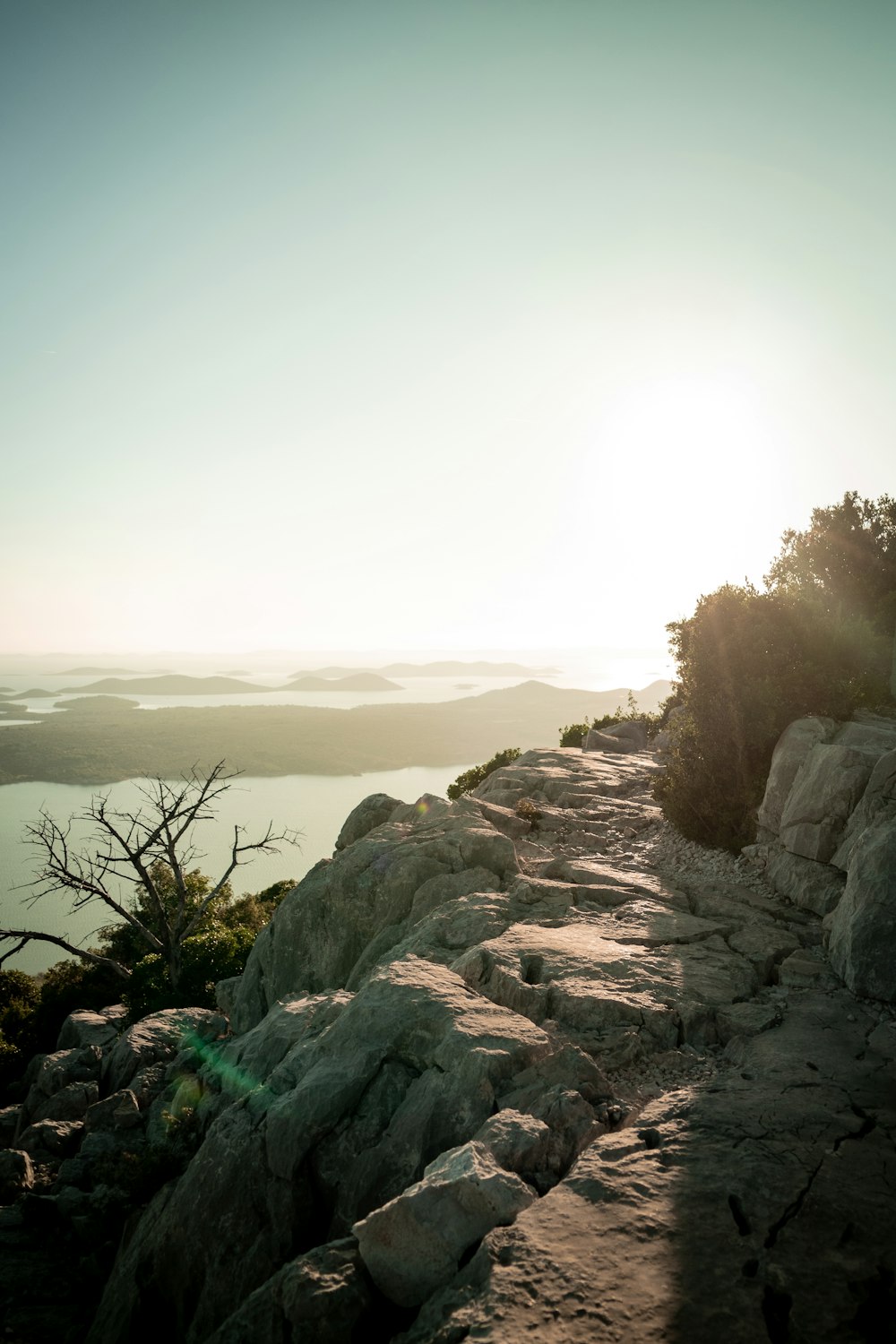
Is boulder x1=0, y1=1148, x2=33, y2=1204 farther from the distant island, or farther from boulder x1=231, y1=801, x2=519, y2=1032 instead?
the distant island

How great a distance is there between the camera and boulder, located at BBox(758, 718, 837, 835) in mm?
13617

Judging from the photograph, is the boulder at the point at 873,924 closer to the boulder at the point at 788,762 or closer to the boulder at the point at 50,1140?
the boulder at the point at 788,762

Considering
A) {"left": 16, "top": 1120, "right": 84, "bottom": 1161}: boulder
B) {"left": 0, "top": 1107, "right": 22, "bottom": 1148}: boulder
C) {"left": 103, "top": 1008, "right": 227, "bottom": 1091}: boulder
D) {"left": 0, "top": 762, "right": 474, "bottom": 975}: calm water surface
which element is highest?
{"left": 103, "top": 1008, "right": 227, "bottom": 1091}: boulder

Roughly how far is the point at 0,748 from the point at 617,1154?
130 m

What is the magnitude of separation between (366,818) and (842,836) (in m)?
12.3

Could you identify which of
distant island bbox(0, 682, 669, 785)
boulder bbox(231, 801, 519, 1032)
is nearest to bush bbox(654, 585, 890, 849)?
boulder bbox(231, 801, 519, 1032)

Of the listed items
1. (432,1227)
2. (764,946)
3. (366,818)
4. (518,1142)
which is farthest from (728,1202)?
(366,818)

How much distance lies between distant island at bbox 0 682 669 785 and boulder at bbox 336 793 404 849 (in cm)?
8389

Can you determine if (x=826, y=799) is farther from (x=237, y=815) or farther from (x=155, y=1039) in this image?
(x=237, y=815)

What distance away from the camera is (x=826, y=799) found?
11930mm

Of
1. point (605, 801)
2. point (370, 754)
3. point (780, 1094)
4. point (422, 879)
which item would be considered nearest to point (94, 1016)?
point (422, 879)

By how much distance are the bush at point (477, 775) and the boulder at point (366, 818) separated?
7.50 metres

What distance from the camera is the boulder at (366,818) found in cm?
1936

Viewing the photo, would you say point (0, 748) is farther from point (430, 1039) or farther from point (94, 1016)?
point (430, 1039)
